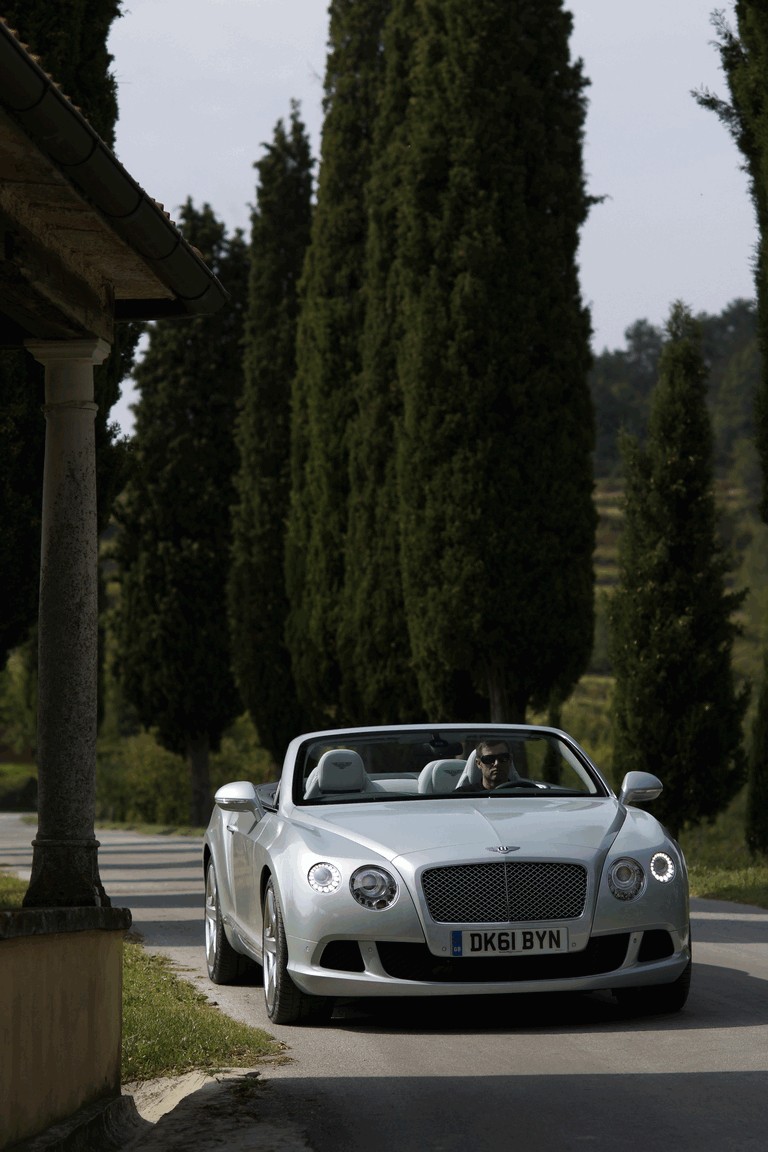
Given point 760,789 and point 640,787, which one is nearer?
point 640,787

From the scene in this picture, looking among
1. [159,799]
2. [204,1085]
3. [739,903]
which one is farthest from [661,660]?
[159,799]

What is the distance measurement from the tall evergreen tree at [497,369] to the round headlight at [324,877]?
16.9 meters

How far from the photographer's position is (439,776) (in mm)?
10055

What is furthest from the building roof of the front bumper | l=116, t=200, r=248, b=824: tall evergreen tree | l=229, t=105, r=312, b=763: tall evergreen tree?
l=116, t=200, r=248, b=824: tall evergreen tree

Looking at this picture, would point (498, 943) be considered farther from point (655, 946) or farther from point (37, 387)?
point (37, 387)

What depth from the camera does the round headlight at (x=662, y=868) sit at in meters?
8.58

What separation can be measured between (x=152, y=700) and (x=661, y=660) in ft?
63.4

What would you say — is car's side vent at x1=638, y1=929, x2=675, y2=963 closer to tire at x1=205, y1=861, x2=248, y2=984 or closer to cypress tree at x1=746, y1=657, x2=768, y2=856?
tire at x1=205, y1=861, x2=248, y2=984

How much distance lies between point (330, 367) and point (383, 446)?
12.4 ft

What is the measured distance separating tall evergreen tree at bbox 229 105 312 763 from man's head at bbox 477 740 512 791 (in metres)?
28.3

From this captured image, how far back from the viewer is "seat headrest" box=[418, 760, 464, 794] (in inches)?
395

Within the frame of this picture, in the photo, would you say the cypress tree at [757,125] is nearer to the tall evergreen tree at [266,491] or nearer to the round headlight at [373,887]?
the round headlight at [373,887]

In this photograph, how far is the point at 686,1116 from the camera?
618cm

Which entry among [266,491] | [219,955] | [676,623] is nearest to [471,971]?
[219,955]
